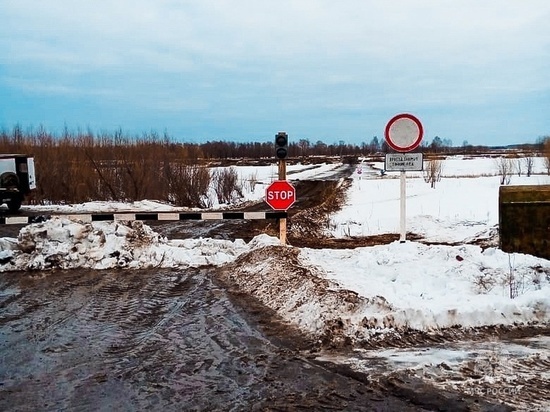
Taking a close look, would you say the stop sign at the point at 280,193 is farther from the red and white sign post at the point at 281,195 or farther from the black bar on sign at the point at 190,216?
the black bar on sign at the point at 190,216

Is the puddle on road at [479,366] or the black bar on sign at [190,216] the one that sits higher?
the black bar on sign at [190,216]

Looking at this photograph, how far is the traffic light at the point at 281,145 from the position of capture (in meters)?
10.7

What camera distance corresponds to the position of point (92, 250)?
36.2 feet

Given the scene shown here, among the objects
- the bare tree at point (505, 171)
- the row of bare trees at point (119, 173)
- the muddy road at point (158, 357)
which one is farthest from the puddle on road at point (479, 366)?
the bare tree at point (505, 171)

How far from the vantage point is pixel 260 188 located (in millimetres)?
40500

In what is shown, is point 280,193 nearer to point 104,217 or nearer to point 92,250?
point 104,217

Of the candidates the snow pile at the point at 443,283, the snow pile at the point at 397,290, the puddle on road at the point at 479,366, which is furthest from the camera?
the snow pile at the point at 443,283

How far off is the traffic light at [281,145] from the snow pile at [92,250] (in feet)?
6.18

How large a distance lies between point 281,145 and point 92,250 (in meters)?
4.18

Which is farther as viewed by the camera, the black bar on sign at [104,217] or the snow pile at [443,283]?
the black bar on sign at [104,217]

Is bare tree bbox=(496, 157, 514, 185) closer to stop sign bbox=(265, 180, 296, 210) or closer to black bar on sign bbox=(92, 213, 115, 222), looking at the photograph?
stop sign bbox=(265, 180, 296, 210)

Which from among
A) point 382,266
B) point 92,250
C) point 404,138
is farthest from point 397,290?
point 92,250

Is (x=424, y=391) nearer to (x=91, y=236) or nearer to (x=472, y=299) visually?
(x=472, y=299)

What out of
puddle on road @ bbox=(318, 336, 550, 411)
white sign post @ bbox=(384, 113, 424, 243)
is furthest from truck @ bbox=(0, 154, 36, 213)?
puddle on road @ bbox=(318, 336, 550, 411)
